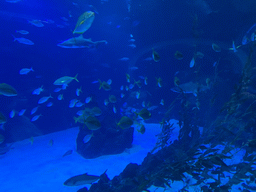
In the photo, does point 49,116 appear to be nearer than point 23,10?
Yes

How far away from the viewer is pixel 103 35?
1855 centimetres

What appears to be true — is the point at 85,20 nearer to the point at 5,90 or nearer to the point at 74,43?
the point at 74,43

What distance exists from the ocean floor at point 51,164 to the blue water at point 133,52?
280 centimetres

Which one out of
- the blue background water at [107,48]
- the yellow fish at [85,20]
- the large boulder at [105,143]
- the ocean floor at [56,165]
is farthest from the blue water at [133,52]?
the yellow fish at [85,20]

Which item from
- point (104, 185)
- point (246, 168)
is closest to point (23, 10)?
point (104, 185)

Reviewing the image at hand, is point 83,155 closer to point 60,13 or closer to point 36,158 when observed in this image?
point 36,158

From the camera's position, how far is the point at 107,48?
55.1 feet

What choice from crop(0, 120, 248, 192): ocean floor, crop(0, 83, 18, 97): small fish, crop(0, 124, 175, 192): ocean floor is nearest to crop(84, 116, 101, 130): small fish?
crop(0, 83, 18, 97): small fish

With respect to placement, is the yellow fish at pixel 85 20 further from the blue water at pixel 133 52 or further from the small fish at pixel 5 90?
Answer: the blue water at pixel 133 52

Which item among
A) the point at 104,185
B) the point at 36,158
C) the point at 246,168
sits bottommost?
the point at 246,168

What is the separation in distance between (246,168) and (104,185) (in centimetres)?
285

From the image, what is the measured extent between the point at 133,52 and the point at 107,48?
460cm

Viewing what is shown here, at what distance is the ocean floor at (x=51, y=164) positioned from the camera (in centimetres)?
512

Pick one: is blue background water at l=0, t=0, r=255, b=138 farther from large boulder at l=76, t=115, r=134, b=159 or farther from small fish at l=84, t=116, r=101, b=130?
small fish at l=84, t=116, r=101, b=130
